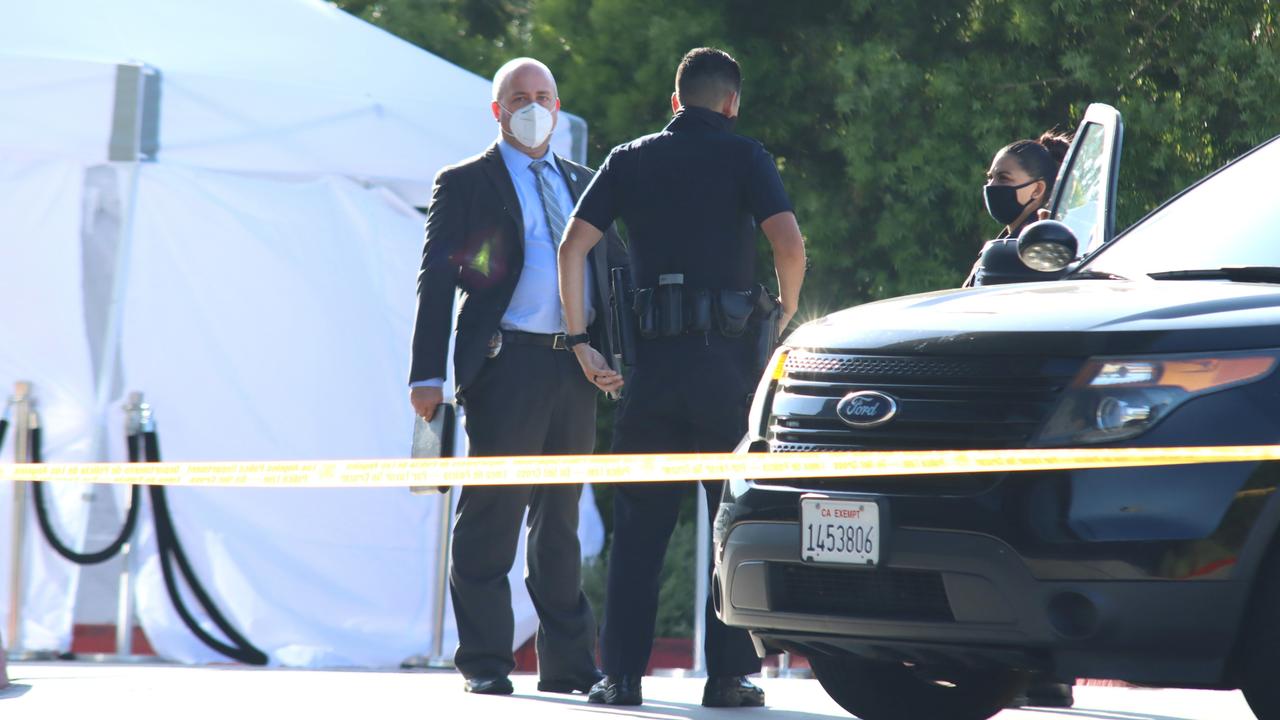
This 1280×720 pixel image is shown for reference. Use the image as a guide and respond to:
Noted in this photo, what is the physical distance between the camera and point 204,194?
9148mm

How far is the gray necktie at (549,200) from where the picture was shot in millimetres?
6594

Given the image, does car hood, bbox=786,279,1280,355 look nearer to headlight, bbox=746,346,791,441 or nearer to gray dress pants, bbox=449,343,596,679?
headlight, bbox=746,346,791,441

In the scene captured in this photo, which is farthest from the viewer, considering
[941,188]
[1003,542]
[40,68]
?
[941,188]

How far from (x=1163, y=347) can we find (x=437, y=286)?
2.92m

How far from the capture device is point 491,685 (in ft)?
21.4

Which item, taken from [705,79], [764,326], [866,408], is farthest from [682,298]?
[866,408]

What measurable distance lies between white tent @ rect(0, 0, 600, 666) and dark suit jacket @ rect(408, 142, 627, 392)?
8.54ft

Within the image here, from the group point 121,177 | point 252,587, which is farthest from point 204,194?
point 252,587

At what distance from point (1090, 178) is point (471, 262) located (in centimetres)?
199

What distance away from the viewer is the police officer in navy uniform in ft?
19.3

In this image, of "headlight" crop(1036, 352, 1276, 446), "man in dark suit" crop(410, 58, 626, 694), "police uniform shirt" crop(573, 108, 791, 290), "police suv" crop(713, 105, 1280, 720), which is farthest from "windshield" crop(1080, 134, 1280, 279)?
"man in dark suit" crop(410, 58, 626, 694)

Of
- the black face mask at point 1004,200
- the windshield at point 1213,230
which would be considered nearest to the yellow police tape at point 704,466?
the windshield at point 1213,230

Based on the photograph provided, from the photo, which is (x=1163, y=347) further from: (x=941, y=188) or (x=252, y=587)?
(x=941, y=188)

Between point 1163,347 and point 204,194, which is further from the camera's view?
point 204,194
